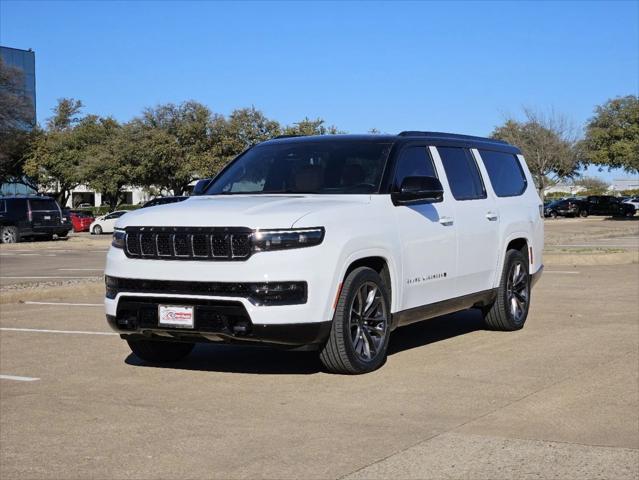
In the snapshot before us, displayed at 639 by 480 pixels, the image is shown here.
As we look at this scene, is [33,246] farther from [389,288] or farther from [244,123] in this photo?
[244,123]

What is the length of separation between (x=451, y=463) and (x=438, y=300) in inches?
141

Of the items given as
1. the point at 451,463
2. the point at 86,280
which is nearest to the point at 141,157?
the point at 86,280

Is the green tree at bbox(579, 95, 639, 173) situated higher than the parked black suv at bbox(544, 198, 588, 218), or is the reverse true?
the green tree at bbox(579, 95, 639, 173)

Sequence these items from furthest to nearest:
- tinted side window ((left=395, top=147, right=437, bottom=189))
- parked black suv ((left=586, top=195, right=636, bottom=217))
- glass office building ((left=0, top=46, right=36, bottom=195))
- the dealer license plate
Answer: glass office building ((left=0, top=46, right=36, bottom=195)) → parked black suv ((left=586, top=195, right=636, bottom=217)) → tinted side window ((left=395, top=147, right=437, bottom=189)) → the dealer license plate

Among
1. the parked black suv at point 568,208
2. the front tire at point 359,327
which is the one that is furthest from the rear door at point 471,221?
the parked black suv at point 568,208

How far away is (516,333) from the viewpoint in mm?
9828

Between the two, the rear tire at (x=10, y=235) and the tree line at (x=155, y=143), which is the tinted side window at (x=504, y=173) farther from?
the tree line at (x=155, y=143)

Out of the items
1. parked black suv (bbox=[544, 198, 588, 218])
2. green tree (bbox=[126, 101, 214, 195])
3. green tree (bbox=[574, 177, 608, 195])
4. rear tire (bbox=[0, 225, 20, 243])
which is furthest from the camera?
green tree (bbox=[574, 177, 608, 195])

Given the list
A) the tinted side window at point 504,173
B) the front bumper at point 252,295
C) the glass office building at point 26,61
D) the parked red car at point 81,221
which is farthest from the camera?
the glass office building at point 26,61

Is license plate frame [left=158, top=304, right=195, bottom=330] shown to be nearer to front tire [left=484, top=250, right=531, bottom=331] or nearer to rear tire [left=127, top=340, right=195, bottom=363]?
rear tire [left=127, top=340, right=195, bottom=363]

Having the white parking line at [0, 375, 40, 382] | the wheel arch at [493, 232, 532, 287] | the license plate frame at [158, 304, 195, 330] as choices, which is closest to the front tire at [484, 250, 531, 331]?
the wheel arch at [493, 232, 532, 287]

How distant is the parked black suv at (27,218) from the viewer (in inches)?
1340

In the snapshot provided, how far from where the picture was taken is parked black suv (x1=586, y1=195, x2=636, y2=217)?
64438mm

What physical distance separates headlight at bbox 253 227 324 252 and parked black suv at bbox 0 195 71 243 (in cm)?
2905
